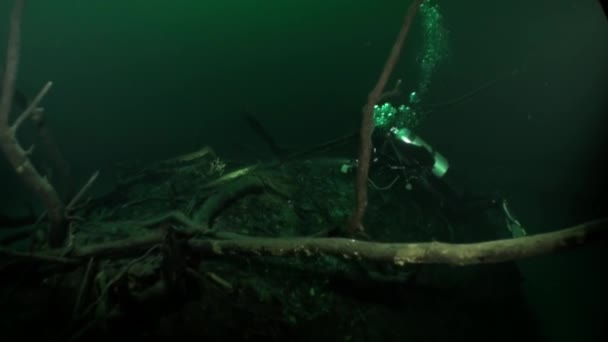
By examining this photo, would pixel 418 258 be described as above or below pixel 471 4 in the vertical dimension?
above

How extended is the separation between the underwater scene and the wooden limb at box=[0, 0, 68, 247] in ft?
0.07

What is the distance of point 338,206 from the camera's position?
670cm

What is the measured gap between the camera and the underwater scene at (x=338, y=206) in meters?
3.85

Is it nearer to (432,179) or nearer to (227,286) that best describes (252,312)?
(227,286)

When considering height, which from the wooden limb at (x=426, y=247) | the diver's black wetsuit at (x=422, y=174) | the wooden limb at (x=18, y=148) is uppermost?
the wooden limb at (x=18, y=148)

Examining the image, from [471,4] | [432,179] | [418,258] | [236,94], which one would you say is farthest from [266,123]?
[418,258]

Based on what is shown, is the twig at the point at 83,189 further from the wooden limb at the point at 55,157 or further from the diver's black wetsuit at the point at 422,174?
the diver's black wetsuit at the point at 422,174

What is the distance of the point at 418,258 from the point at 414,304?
10.4 ft

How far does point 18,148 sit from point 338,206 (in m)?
4.69

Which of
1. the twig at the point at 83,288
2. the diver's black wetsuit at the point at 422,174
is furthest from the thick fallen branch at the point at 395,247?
the diver's black wetsuit at the point at 422,174

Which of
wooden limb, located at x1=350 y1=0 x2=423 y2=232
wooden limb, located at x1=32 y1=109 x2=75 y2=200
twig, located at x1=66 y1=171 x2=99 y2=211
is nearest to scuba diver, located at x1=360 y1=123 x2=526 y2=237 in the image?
wooden limb, located at x1=350 y1=0 x2=423 y2=232

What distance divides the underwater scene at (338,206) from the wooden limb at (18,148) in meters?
A: 0.02

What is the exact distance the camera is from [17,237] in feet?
16.6

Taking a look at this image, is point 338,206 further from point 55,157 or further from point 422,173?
point 55,157
